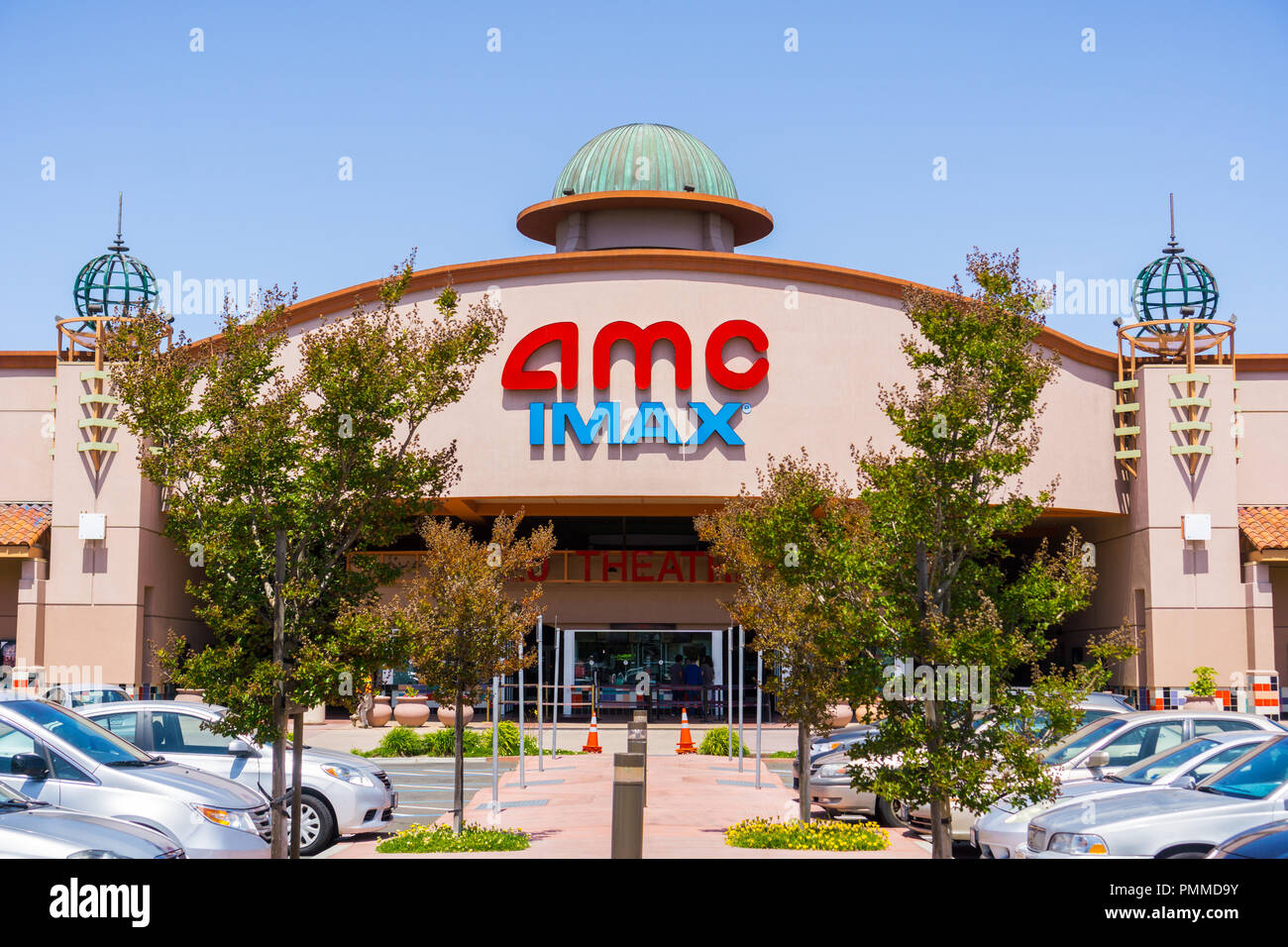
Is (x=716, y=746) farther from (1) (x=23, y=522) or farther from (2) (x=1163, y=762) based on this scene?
(1) (x=23, y=522)

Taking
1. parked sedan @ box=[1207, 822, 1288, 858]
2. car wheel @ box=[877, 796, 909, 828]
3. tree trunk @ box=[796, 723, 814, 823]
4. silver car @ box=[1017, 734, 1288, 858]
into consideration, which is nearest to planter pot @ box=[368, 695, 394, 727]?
tree trunk @ box=[796, 723, 814, 823]

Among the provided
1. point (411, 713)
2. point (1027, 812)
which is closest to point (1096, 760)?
point (1027, 812)

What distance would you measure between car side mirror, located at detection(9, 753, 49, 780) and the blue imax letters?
2128 cm

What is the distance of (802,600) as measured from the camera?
1617 cm

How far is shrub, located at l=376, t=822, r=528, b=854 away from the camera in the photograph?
46.6 feet

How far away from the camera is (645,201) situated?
36.5 meters

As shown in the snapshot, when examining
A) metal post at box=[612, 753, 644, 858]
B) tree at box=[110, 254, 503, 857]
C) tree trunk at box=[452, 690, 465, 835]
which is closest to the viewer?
metal post at box=[612, 753, 644, 858]

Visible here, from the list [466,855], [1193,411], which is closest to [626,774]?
[466,855]

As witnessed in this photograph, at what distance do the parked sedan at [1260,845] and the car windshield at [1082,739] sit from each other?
6143mm

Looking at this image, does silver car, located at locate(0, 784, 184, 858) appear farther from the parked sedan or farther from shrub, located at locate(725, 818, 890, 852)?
shrub, located at locate(725, 818, 890, 852)

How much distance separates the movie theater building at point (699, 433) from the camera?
104 feet
